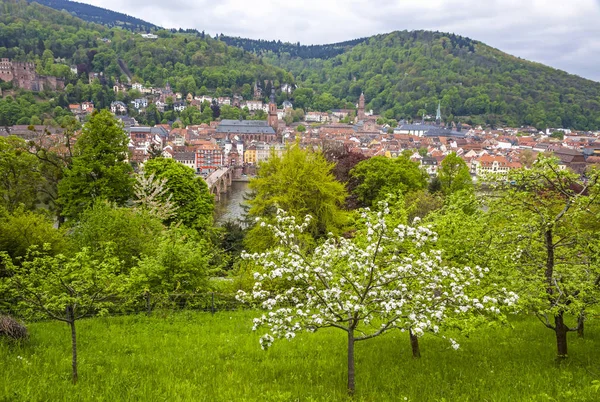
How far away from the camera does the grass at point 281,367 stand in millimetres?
6367

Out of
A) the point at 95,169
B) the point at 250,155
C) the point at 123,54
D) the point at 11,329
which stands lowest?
the point at 250,155

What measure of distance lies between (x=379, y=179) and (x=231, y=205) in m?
27.6

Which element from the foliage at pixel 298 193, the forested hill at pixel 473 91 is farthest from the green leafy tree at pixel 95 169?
the forested hill at pixel 473 91

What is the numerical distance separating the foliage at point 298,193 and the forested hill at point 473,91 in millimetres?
147021

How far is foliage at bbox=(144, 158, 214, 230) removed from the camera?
86.6ft

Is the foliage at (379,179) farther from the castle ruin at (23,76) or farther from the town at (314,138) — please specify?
the castle ruin at (23,76)

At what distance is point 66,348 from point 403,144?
101 metres

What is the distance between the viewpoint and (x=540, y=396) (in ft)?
20.2

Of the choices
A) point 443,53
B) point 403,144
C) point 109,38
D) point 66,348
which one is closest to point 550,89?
point 443,53

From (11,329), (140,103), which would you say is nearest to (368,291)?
(11,329)

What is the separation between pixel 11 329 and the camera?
825cm

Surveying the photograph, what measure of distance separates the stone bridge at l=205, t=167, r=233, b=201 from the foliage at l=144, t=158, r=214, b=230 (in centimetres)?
2310

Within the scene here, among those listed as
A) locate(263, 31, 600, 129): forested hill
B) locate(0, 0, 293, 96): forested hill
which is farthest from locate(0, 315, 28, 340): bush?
locate(263, 31, 600, 129): forested hill

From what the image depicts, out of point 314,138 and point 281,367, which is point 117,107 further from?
point 281,367
